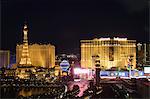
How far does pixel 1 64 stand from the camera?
4834cm

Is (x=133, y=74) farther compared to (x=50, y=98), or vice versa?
(x=133, y=74)

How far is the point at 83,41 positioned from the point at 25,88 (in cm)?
2063

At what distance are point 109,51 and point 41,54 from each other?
8.76 meters

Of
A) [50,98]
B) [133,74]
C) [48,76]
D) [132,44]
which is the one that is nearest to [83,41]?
[132,44]

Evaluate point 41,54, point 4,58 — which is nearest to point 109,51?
point 41,54

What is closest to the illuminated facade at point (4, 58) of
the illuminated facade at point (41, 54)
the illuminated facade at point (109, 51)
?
the illuminated facade at point (41, 54)

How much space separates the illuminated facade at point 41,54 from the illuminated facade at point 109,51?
16.3ft

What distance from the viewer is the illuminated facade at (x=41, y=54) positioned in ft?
158

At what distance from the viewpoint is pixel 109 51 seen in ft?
145

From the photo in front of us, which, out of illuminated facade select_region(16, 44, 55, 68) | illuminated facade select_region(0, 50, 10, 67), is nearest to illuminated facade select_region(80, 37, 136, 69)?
illuminated facade select_region(16, 44, 55, 68)

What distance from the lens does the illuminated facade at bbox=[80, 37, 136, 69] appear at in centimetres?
4312

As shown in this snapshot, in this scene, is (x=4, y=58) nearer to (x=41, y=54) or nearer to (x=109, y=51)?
(x=41, y=54)

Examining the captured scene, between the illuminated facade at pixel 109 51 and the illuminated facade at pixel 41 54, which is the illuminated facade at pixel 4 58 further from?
the illuminated facade at pixel 109 51

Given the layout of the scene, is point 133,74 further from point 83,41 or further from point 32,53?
point 32,53
